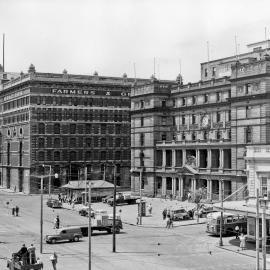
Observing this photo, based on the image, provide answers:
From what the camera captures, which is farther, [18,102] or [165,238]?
[18,102]

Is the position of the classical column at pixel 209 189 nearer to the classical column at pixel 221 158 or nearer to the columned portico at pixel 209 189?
the columned portico at pixel 209 189

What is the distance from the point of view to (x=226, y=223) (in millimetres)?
60500

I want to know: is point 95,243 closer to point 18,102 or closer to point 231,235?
point 231,235

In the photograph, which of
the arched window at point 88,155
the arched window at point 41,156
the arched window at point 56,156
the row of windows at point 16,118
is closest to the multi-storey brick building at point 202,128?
the arched window at point 88,155

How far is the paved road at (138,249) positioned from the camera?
151 ft

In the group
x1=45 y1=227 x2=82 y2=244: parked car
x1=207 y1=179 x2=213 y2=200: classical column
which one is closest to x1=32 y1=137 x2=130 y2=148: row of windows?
x1=207 y1=179 x2=213 y2=200: classical column

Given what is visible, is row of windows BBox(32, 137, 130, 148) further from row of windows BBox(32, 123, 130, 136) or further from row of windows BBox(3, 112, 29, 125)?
row of windows BBox(3, 112, 29, 125)

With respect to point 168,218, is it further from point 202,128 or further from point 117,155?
point 117,155

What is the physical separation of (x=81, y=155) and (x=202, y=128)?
104 feet

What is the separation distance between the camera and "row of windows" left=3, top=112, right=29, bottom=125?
4719 inches

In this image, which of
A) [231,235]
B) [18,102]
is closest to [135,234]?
[231,235]

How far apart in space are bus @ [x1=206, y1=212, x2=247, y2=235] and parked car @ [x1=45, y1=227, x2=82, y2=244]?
13.4m

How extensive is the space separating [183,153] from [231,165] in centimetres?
1187

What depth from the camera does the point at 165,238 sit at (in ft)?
194
